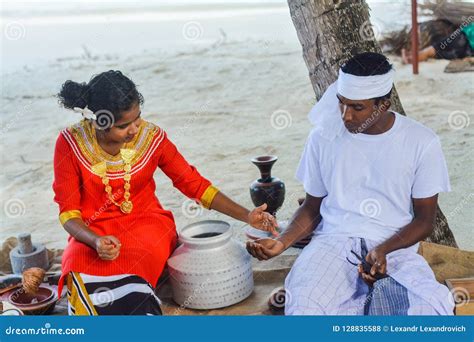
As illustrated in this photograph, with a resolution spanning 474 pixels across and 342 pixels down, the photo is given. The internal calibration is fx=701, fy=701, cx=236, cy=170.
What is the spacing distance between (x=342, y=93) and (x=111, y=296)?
139 centimetres

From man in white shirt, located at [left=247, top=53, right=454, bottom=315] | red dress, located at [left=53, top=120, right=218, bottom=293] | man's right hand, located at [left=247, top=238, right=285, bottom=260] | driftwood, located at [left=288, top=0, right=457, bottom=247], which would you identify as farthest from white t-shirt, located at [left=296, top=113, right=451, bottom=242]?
driftwood, located at [left=288, top=0, right=457, bottom=247]

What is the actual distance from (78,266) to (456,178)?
374 centimetres

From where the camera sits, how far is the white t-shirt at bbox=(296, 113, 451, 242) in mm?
3094

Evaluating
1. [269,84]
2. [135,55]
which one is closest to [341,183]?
[269,84]

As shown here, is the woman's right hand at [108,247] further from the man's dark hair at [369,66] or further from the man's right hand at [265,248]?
the man's dark hair at [369,66]

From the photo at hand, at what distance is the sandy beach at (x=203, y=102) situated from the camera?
6.09m

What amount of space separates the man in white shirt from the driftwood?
2.13 feet

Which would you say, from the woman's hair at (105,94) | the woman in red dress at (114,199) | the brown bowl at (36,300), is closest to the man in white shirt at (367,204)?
the woman in red dress at (114,199)

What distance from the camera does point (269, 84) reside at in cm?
927

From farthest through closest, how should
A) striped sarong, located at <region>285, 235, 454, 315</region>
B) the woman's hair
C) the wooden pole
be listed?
the wooden pole, the woman's hair, striped sarong, located at <region>285, 235, 454, 315</region>

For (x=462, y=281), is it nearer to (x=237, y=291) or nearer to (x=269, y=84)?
(x=237, y=291)

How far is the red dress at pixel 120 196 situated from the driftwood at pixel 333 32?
39.8 inches

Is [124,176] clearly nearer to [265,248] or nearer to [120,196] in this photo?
[120,196]

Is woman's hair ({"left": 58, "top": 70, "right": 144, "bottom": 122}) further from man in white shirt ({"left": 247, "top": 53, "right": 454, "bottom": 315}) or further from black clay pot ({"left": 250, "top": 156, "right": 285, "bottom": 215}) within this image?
black clay pot ({"left": 250, "top": 156, "right": 285, "bottom": 215})
